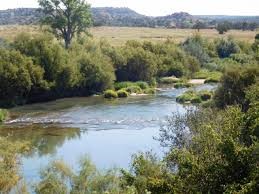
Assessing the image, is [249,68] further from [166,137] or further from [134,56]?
[134,56]

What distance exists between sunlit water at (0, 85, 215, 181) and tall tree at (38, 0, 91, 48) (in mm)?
26565

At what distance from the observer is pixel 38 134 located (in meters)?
52.4

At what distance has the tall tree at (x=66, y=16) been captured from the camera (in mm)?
97250

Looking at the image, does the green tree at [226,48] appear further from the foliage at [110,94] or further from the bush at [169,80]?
the foliage at [110,94]

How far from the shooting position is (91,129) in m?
54.9

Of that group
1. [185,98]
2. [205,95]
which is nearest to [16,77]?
[185,98]

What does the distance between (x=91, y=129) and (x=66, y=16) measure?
47.2 metres

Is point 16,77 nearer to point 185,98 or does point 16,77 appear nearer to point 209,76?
point 185,98

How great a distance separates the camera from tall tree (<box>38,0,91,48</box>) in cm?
9725

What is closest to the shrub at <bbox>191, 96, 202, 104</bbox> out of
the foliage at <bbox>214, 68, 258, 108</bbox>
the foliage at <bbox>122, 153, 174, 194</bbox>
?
the foliage at <bbox>214, 68, 258, 108</bbox>

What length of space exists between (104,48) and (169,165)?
67231 mm

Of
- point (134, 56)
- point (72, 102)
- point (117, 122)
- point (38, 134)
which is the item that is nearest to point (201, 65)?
point (134, 56)

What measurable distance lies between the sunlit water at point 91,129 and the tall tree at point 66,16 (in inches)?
1046

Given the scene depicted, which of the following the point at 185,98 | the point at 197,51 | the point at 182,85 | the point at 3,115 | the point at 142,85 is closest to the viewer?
the point at 3,115
